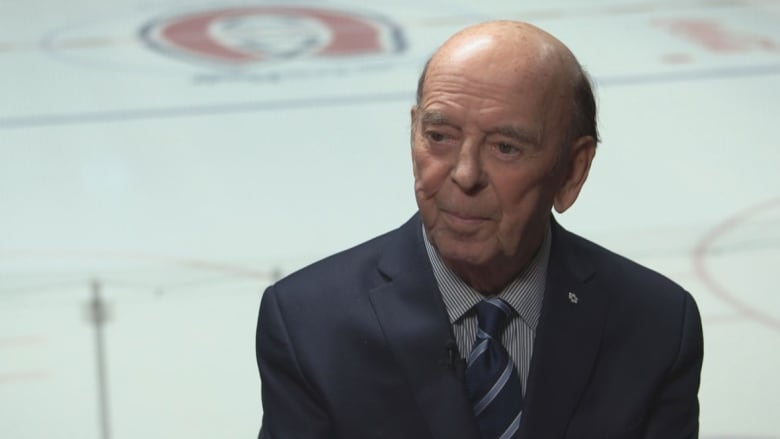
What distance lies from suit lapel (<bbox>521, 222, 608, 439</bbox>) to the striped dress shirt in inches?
0.8

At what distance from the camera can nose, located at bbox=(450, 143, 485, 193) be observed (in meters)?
1.27

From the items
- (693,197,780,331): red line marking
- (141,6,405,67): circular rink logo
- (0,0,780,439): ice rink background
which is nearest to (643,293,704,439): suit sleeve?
(0,0,780,439): ice rink background

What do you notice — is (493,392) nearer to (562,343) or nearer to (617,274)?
(562,343)

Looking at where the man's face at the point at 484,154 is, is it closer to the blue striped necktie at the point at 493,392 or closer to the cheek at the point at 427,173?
the cheek at the point at 427,173

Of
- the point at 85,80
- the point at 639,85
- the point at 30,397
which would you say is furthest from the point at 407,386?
the point at 85,80

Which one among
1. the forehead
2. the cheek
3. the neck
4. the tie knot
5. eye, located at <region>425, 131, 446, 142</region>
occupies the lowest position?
the tie knot

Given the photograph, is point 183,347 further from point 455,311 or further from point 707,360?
point 455,311

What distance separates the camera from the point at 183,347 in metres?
3.51

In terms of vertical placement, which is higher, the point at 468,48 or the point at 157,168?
the point at 468,48

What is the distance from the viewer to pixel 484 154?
128 centimetres

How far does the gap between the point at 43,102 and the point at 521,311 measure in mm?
4998

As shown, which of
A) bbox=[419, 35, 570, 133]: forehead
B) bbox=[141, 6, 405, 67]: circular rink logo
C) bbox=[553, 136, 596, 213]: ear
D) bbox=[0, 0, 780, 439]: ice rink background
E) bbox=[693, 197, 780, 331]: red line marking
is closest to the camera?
bbox=[419, 35, 570, 133]: forehead

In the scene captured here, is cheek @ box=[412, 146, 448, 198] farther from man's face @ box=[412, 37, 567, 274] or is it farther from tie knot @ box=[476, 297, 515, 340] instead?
tie knot @ box=[476, 297, 515, 340]

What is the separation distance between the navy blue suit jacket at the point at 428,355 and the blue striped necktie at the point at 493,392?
2cm
